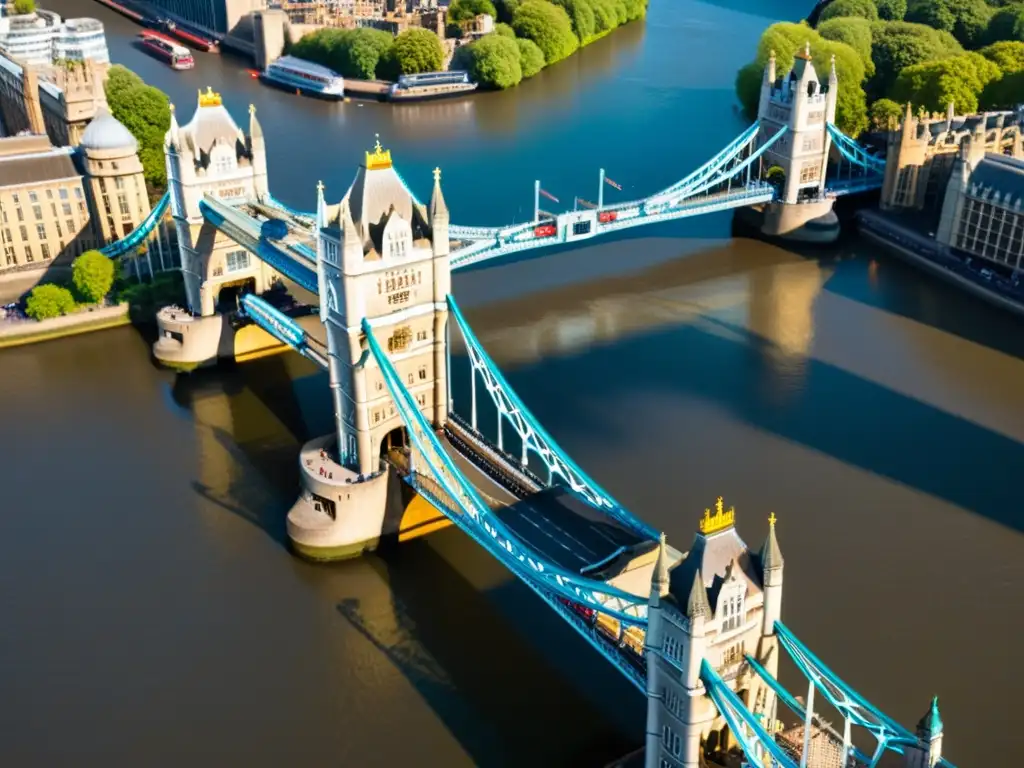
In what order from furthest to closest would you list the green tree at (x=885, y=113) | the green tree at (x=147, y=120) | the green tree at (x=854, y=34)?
the green tree at (x=854, y=34), the green tree at (x=885, y=113), the green tree at (x=147, y=120)

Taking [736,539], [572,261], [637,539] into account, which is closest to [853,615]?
[637,539]

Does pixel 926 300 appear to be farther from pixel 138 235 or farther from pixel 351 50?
pixel 351 50

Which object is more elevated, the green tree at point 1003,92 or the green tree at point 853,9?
the green tree at point 853,9

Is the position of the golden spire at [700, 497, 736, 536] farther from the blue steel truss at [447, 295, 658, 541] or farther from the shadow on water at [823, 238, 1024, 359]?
the shadow on water at [823, 238, 1024, 359]

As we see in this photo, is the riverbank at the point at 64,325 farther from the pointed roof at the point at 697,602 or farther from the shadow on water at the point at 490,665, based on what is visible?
the pointed roof at the point at 697,602

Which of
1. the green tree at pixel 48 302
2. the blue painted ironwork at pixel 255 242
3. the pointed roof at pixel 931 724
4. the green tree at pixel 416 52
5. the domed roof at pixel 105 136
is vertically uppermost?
the domed roof at pixel 105 136

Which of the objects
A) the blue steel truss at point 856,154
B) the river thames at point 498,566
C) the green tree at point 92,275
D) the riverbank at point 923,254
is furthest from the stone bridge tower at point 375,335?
the blue steel truss at point 856,154

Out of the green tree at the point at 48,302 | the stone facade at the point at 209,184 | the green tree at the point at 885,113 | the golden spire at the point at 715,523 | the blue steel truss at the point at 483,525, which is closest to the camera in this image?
the golden spire at the point at 715,523

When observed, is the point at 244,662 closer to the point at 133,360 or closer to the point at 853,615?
the point at 853,615
